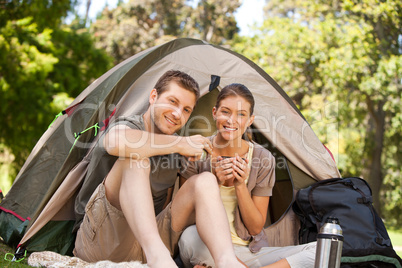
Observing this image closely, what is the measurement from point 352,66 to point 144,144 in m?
8.56

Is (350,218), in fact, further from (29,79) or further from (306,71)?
(306,71)

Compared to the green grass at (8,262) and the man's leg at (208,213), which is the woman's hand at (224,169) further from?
the green grass at (8,262)

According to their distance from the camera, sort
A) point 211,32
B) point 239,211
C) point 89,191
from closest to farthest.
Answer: point 239,211 → point 89,191 → point 211,32

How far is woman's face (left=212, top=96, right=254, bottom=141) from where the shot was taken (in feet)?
7.93

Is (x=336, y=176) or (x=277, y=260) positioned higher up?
(x=336, y=176)

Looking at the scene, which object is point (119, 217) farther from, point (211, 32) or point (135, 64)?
point (211, 32)

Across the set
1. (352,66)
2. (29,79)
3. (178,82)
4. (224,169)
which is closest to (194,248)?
(224,169)

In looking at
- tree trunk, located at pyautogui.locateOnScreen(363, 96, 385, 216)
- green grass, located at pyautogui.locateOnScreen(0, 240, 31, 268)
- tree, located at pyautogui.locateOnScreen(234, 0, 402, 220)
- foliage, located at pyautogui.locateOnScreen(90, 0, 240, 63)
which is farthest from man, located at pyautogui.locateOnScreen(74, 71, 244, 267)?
foliage, located at pyautogui.locateOnScreen(90, 0, 240, 63)

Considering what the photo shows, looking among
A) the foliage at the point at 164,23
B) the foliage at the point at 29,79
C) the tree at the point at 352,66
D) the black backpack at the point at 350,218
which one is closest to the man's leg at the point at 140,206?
the black backpack at the point at 350,218

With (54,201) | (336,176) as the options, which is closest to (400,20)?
(336,176)

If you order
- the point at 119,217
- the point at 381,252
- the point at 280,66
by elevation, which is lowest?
the point at 381,252

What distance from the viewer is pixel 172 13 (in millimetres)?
16953

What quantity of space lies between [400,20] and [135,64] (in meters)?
8.21

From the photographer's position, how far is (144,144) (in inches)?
76.1
